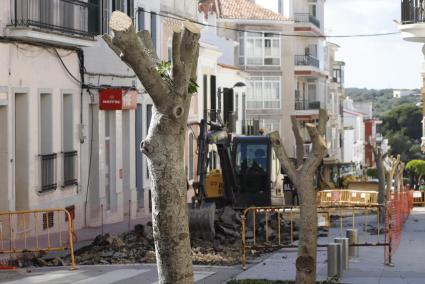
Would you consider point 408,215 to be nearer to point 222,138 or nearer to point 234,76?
point 222,138

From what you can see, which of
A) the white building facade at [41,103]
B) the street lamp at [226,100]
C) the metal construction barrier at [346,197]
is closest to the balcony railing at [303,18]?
the street lamp at [226,100]

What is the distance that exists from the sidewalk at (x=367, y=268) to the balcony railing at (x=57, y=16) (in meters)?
7.22

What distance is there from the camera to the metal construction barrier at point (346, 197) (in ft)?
124

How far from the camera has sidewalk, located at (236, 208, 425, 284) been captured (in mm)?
18109

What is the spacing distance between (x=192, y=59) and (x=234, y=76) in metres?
45.9

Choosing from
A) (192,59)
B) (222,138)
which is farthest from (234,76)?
(192,59)

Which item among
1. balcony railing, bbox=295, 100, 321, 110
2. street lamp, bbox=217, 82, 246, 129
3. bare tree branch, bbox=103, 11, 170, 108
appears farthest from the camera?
balcony railing, bbox=295, 100, 321, 110

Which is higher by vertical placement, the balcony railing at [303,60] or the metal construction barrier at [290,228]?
the balcony railing at [303,60]

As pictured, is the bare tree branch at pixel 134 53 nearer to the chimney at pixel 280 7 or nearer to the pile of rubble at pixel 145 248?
the pile of rubble at pixel 145 248

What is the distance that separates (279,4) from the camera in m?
75.2

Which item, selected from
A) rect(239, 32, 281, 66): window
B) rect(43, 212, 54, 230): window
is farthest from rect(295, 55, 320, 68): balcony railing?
rect(43, 212, 54, 230): window

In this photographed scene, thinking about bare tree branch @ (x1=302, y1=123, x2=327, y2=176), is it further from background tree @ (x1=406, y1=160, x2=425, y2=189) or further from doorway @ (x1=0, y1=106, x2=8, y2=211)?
Answer: background tree @ (x1=406, y1=160, x2=425, y2=189)

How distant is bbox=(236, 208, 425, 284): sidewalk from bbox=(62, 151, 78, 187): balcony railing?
7242mm

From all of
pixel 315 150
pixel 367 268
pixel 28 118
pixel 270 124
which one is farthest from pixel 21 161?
pixel 270 124
